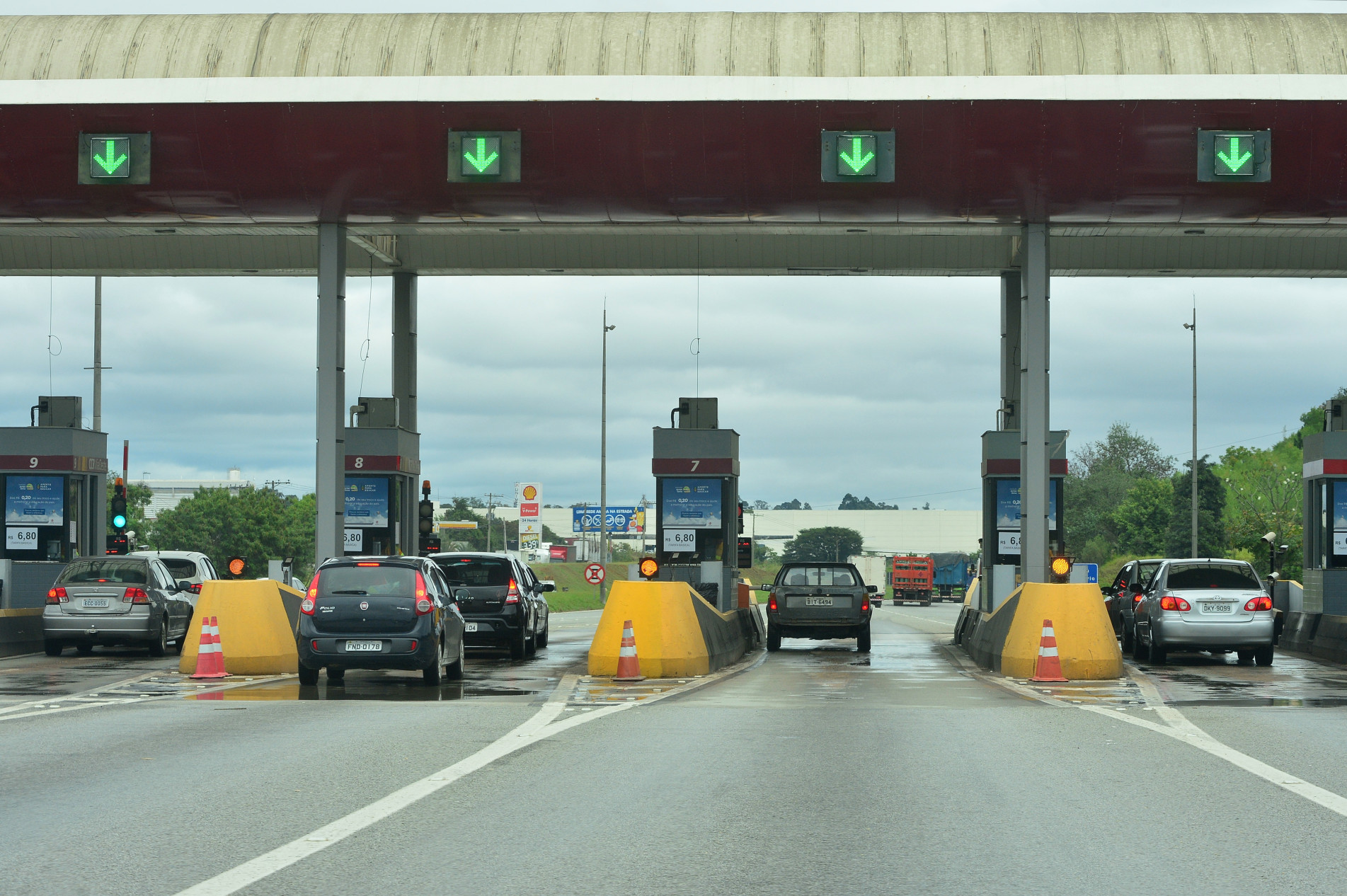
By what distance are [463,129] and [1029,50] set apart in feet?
24.1

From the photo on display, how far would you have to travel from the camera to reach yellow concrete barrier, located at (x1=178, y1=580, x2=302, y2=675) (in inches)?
727

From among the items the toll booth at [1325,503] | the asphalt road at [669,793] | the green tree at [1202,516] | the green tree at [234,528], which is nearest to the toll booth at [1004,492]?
the toll booth at [1325,503]

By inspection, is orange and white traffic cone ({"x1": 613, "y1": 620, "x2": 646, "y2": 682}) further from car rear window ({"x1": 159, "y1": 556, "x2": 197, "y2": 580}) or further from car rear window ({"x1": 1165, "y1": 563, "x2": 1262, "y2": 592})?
car rear window ({"x1": 159, "y1": 556, "x2": 197, "y2": 580})

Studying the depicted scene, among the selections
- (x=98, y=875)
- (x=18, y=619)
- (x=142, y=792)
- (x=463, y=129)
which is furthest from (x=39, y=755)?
(x=18, y=619)

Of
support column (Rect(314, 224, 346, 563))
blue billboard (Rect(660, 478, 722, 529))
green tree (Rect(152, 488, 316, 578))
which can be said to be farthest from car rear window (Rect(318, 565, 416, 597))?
green tree (Rect(152, 488, 316, 578))

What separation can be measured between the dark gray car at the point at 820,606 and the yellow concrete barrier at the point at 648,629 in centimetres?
875

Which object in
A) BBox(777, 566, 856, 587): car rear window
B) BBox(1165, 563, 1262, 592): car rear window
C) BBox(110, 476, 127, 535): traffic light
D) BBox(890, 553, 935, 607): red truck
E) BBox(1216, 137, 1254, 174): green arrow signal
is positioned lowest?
BBox(890, 553, 935, 607): red truck

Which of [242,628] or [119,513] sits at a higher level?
[119,513]

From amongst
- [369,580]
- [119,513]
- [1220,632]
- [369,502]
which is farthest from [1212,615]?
[119,513]

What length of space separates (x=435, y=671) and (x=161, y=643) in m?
7.88

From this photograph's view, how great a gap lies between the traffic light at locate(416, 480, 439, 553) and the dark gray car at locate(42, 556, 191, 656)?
8.90 m

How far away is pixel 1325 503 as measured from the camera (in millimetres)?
28359

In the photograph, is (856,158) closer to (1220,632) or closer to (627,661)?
(627,661)

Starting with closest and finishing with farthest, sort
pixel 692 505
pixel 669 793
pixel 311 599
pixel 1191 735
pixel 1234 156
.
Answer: pixel 669 793 < pixel 1191 735 < pixel 311 599 < pixel 1234 156 < pixel 692 505
